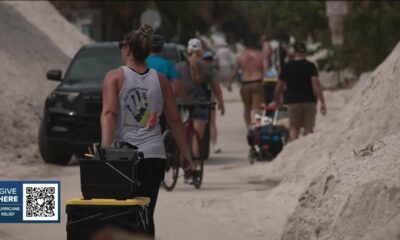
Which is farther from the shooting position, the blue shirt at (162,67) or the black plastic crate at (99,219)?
the blue shirt at (162,67)

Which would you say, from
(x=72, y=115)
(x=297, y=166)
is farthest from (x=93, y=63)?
(x=297, y=166)

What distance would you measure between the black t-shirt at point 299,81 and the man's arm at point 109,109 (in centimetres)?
964

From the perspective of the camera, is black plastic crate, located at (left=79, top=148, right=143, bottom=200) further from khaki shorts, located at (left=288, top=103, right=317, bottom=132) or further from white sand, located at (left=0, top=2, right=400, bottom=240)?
khaki shorts, located at (left=288, top=103, right=317, bottom=132)

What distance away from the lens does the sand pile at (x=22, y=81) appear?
18625mm

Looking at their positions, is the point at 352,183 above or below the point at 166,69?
below

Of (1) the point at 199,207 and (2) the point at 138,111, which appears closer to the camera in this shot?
(2) the point at 138,111

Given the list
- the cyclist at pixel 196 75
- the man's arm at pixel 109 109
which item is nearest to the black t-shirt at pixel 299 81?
the cyclist at pixel 196 75

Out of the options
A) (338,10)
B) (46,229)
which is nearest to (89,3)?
(338,10)

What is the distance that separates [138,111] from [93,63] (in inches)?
410

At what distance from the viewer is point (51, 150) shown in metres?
17.9

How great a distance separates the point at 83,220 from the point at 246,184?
26.6ft

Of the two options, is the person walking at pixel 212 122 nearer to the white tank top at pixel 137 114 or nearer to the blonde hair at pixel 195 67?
the blonde hair at pixel 195 67

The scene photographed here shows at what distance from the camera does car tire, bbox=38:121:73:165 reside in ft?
58.6

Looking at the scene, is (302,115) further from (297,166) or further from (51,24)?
(51,24)
